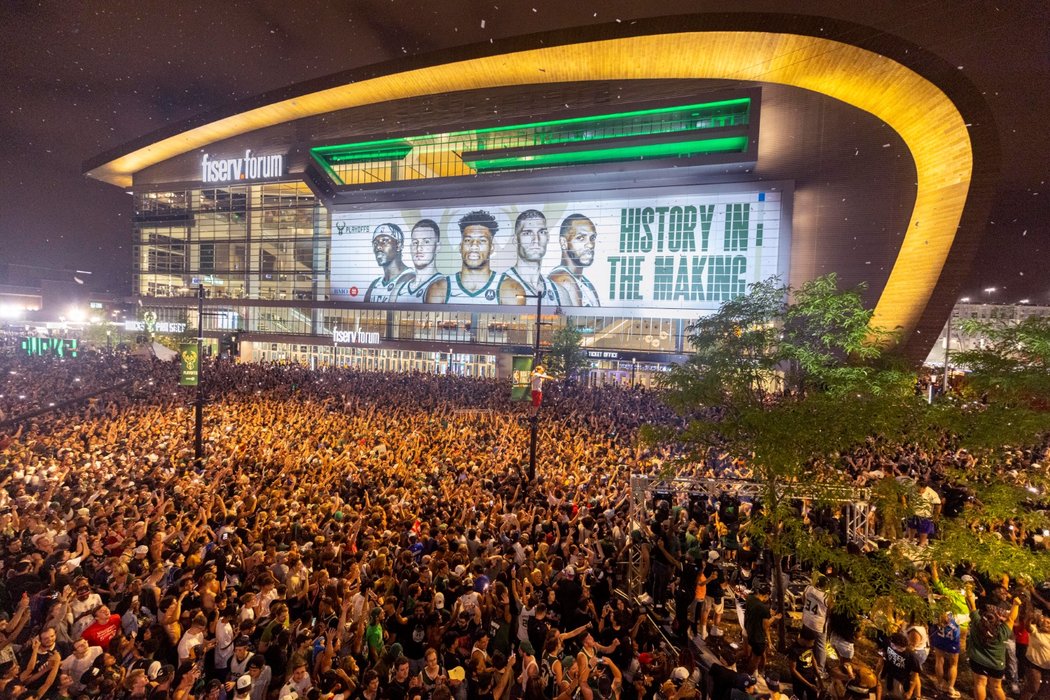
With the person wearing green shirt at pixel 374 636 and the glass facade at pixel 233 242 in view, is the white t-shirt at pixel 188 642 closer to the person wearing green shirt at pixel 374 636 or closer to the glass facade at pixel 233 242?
the person wearing green shirt at pixel 374 636

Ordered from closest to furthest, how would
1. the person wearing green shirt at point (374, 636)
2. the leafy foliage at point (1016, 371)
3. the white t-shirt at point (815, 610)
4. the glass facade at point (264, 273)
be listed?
the person wearing green shirt at point (374, 636) < the white t-shirt at point (815, 610) < the leafy foliage at point (1016, 371) < the glass facade at point (264, 273)

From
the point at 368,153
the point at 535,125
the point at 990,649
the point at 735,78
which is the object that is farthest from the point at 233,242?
the point at 990,649

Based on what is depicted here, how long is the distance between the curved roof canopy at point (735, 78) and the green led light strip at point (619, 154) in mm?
5347

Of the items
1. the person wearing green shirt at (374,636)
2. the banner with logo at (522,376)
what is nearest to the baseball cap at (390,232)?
the banner with logo at (522,376)

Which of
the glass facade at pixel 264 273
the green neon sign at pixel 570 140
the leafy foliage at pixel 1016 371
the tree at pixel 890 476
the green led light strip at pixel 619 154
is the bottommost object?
the tree at pixel 890 476

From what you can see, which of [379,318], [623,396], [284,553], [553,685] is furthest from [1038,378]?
[379,318]

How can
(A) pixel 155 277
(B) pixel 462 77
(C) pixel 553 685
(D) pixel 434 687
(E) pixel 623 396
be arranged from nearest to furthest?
(D) pixel 434 687
(C) pixel 553 685
(E) pixel 623 396
(B) pixel 462 77
(A) pixel 155 277

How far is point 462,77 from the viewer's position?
49.6 meters

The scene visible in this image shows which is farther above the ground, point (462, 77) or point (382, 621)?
point (462, 77)

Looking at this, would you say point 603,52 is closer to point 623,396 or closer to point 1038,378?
point 623,396

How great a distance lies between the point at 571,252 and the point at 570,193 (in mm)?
4727

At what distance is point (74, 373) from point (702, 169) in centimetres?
4046

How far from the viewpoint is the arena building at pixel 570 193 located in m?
33.2

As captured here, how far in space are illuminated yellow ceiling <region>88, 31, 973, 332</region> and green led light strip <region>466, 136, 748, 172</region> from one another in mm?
5339
